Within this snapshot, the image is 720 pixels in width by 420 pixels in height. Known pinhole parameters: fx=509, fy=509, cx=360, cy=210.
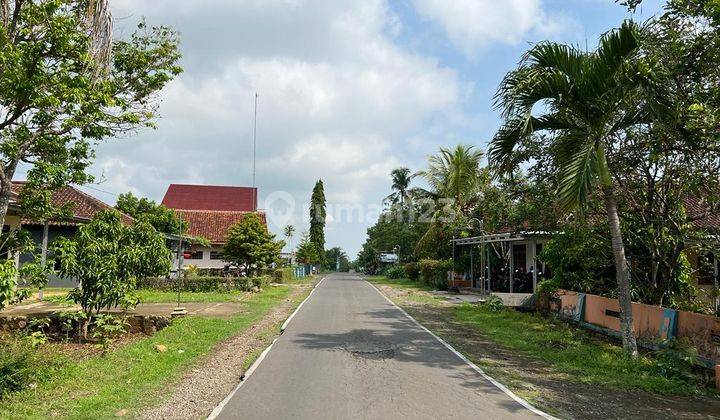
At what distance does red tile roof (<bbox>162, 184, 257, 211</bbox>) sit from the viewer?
52.6 meters

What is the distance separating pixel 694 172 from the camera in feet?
36.4

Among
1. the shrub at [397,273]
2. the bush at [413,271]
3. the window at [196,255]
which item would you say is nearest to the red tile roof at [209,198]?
the window at [196,255]

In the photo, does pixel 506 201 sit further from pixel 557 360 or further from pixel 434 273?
pixel 434 273

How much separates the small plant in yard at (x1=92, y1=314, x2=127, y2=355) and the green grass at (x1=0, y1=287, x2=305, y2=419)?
0.68 m

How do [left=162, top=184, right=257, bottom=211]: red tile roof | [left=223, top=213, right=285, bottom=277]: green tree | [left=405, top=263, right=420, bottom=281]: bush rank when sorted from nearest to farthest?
1. [left=223, top=213, right=285, bottom=277]: green tree
2. [left=405, top=263, right=420, bottom=281]: bush
3. [left=162, top=184, right=257, bottom=211]: red tile roof

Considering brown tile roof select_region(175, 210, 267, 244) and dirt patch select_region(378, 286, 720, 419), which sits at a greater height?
brown tile roof select_region(175, 210, 267, 244)

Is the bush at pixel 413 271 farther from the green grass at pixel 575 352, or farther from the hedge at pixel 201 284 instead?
the green grass at pixel 575 352

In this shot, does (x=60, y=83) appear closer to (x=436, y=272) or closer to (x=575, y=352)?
(x=575, y=352)

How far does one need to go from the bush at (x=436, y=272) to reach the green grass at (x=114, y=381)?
69.1 feet

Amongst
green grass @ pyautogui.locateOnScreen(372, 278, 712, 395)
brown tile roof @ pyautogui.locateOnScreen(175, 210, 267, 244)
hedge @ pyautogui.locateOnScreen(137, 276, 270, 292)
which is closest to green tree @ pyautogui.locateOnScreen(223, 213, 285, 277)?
hedge @ pyautogui.locateOnScreen(137, 276, 270, 292)

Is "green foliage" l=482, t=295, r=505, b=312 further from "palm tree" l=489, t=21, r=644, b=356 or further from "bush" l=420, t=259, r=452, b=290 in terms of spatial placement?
"bush" l=420, t=259, r=452, b=290

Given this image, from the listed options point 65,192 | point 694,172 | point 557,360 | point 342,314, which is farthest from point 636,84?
point 65,192

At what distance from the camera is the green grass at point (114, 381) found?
643 cm

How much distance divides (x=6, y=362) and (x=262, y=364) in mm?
3818
